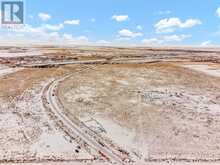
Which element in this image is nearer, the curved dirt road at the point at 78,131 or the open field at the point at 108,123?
the curved dirt road at the point at 78,131

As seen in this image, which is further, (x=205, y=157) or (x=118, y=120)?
(x=118, y=120)

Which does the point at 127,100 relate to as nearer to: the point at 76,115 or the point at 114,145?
the point at 76,115

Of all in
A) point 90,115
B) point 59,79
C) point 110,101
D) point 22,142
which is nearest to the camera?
point 22,142

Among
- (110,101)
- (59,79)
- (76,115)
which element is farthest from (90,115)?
(59,79)

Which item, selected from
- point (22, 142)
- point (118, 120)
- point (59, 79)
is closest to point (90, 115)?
point (118, 120)

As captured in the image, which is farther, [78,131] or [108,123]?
[108,123]

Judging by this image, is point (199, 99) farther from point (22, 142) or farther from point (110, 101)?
point (22, 142)

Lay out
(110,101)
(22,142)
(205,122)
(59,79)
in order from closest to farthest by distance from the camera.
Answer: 1. (22,142)
2. (205,122)
3. (110,101)
4. (59,79)

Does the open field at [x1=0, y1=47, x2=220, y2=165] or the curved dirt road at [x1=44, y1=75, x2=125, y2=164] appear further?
the open field at [x1=0, y1=47, x2=220, y2=165]

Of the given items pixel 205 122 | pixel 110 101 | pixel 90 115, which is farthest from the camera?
pixel 110 101
